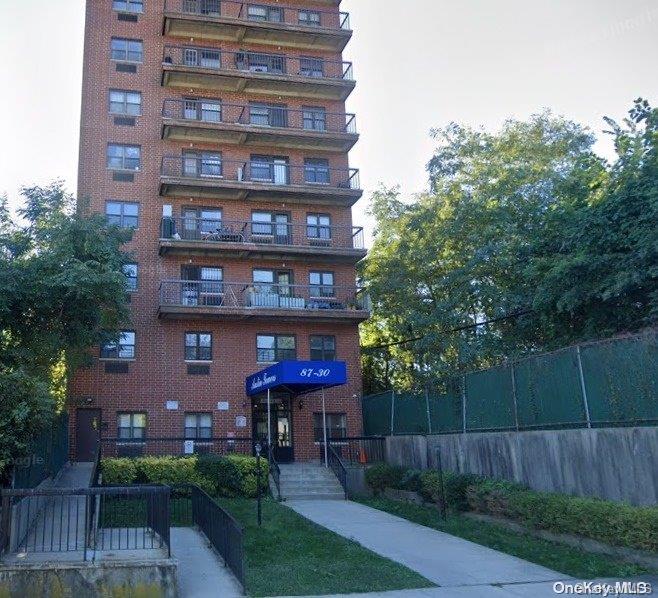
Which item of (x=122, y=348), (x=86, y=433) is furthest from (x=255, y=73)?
(x=86, y=433)

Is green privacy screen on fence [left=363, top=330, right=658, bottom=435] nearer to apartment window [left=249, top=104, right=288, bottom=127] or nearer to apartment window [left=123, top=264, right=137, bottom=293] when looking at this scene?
apartment window [left=123, top=264, right=137, bottom=293]

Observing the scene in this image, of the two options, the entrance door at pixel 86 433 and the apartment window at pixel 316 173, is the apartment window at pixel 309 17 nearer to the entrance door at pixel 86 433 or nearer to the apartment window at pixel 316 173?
the apartment window at pixel 316 173

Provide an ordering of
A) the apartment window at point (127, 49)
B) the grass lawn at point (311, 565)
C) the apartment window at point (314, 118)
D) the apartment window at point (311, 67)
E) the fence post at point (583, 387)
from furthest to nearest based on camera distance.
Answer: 1. the apartment window at point (311, 67)
2. the apartment window at point (314, 118)
3. the apartment window at point (127, 49)
4. the fence post at point (583, 387)
5. the grass lawn at point (311, 565)

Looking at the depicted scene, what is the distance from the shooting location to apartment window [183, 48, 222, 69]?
3388 cm

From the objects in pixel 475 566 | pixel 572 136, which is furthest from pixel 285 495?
pixel 572 136

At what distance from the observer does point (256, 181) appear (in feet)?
106

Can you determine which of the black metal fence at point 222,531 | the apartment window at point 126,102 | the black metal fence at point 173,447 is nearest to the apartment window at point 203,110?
the apartment window at point 126,102

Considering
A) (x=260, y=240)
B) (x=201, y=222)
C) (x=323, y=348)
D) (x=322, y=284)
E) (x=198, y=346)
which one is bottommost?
(x=323, y=348)

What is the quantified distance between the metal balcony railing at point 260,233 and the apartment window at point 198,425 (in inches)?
287

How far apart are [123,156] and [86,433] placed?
12.1m

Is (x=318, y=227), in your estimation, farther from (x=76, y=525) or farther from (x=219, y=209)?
(x=76, y=525)

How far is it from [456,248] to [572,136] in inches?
308

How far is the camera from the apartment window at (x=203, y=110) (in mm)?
33031

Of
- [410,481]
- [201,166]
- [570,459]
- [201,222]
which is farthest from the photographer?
[201,166]
